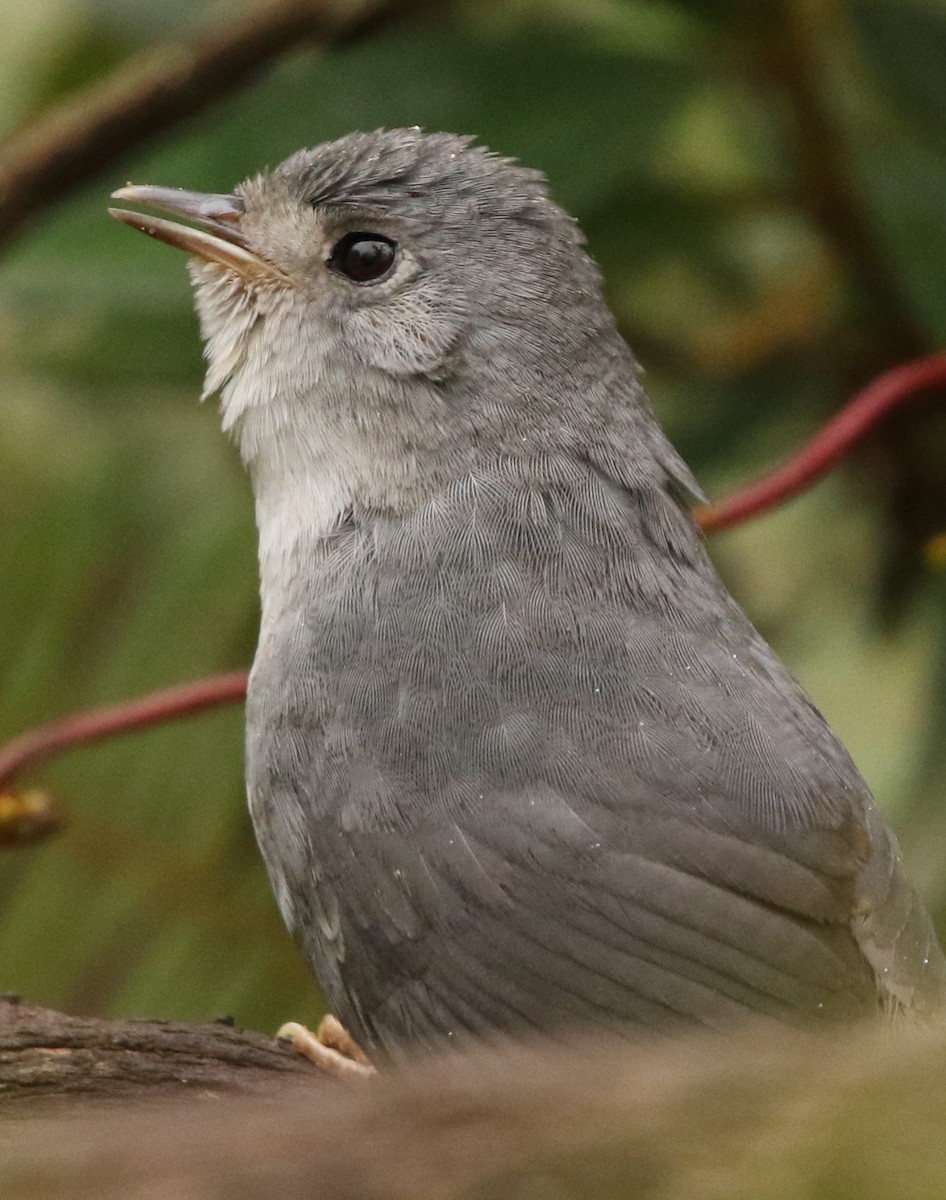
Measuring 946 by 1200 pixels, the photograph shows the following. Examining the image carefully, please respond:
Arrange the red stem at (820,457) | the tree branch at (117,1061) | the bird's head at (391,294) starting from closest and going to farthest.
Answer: the tree branch at (117,1061), the bird's head at (391,294), the red stem at (820,457)

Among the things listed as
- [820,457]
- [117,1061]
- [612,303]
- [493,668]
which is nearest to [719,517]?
[820,457]

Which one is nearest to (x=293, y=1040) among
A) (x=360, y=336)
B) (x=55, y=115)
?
(x=360, y=336)

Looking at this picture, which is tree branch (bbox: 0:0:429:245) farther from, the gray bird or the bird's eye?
the bird's eye

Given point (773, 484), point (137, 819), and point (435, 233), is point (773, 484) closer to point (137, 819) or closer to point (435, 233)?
point (435, 233)

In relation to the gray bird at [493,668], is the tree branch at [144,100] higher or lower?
higher

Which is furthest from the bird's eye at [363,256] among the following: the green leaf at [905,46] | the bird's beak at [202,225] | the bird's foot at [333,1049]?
the green leaf at [905,46]

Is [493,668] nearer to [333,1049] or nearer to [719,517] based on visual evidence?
[333,1049]

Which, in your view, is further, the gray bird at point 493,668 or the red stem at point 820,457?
the red stem at point 820,457

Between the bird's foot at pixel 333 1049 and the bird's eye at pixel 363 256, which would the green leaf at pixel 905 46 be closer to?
the bird's eye at pixel 363 256

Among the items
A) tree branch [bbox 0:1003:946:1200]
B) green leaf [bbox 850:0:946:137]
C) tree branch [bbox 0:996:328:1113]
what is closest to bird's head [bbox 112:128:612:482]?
tree branch [bbox 0:996:328:1113]
